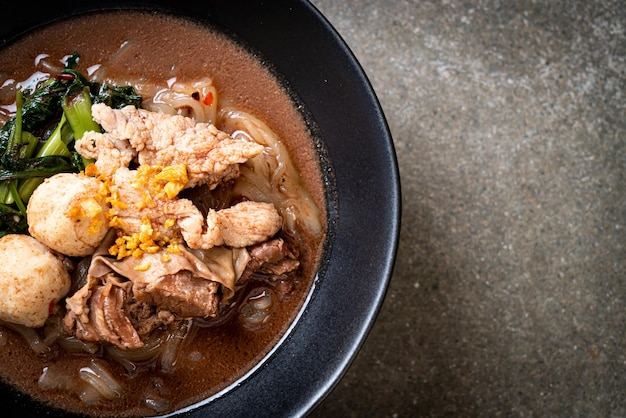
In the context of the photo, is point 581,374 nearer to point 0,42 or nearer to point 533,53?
point 533,53

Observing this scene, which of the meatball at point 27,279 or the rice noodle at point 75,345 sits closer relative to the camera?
the meatball at point 27,279

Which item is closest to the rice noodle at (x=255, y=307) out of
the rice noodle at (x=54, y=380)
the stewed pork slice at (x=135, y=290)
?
the stewed pork slice at (x=135, y=290)

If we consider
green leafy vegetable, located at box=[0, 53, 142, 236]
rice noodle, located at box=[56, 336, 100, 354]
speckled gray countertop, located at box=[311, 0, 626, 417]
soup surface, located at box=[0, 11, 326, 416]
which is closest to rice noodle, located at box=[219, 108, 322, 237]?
soup surface, located at box=[0, 11, 326, 416]

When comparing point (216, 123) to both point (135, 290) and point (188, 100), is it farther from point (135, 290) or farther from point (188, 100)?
point (135, 290)

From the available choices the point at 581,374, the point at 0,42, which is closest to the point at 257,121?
the point at 0,42

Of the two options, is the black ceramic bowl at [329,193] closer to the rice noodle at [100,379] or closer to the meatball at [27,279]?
the rice noodle at [100,379]

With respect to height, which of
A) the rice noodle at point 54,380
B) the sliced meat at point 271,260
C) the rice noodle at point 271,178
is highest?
the rice noodle at point 271,178
